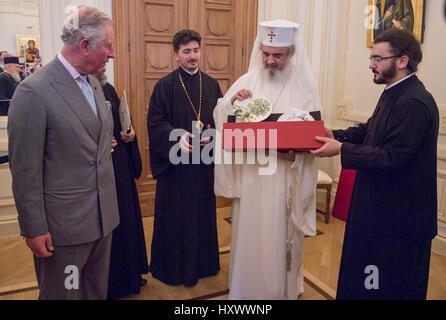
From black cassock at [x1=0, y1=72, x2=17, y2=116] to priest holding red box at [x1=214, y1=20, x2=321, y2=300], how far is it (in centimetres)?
279

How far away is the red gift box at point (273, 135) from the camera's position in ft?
8.18

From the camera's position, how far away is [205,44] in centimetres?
505

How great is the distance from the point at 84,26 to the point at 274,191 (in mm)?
1642

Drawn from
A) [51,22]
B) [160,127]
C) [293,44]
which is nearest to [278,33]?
[293,44]

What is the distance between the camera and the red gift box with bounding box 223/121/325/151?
2.49 meters

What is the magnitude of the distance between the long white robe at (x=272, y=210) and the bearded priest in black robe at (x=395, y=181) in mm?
375

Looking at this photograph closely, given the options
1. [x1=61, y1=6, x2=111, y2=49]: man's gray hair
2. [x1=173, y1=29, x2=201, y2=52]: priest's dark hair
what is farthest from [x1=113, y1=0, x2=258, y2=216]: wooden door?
[x1=61, y1=6, x2=111, y2=49]: man's gray hair

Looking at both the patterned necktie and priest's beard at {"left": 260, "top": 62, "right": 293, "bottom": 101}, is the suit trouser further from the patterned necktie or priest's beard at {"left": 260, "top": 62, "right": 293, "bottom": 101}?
priest's beard at {"left": 260, "top": 62, "right": 293, "bottom": 101}

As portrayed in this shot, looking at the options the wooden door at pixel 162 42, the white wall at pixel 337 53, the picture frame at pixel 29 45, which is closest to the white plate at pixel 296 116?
the white wall at pixel 337 53

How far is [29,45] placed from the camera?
14.4ft

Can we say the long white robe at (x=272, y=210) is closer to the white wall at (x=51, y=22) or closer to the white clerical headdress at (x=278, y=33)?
the white clerical headdress at (x=278, y=33)

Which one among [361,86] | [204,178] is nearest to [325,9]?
[361,86]

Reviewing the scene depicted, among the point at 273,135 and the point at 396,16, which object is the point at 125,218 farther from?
the point at 396,16

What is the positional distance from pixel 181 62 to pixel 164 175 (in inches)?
37.8
